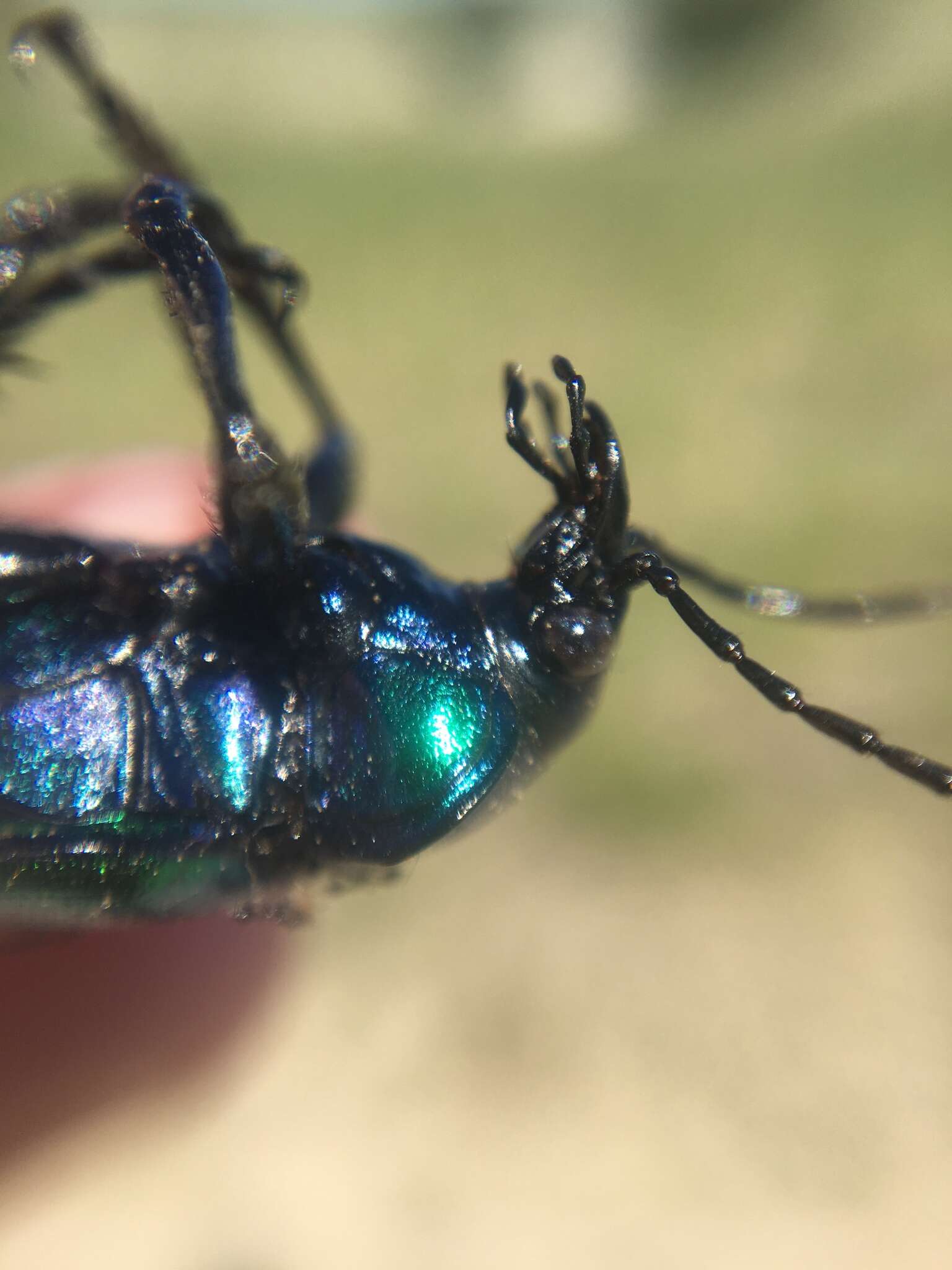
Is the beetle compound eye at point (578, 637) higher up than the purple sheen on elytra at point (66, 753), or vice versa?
the beetle compound eye at point (578, 637)

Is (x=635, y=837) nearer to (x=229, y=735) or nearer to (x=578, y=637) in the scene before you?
(x=578, y=637)

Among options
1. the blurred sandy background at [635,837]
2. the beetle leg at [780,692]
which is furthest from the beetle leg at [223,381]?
the blurred sandy background at [635,837]

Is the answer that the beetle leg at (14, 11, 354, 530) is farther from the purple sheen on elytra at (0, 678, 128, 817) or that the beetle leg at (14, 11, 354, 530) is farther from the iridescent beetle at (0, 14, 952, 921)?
the purple sheen on elytra at (0, 678, 128, 817)

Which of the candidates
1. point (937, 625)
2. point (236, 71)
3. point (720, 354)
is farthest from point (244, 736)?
point (236, 71)

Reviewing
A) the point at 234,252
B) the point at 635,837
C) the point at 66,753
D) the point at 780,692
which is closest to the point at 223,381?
the point at 234,252

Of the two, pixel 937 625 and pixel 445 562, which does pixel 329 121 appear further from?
pixel 937 625

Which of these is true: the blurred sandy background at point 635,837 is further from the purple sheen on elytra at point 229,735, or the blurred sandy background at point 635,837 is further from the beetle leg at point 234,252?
the purple sheen on elytra at point 229,735
